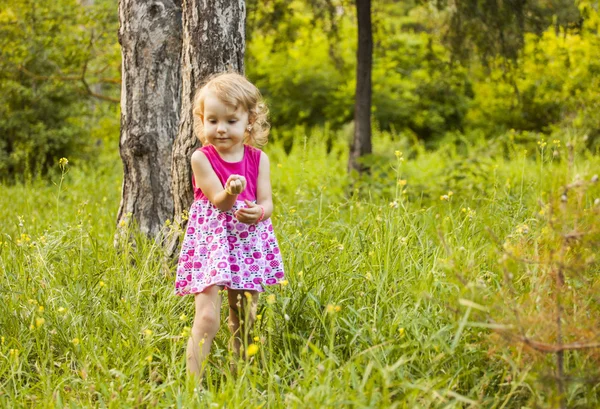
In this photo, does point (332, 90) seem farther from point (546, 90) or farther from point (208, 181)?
point (208, 181)

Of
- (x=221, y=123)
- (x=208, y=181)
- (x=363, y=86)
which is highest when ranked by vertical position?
(x=363, y=86)

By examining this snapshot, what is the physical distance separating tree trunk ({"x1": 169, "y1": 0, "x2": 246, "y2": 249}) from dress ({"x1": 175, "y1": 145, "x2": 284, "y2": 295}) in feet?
2.93

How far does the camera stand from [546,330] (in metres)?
2.42

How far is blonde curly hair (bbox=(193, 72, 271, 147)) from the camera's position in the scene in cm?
293

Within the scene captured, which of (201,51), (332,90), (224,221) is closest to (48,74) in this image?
(332,90)

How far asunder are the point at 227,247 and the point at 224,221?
12cm

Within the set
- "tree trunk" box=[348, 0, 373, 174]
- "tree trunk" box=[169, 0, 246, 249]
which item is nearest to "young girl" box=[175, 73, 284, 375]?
"tree trunk" box=[169, 0, 246, 249]

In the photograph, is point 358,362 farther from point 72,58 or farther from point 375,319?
point 72,58

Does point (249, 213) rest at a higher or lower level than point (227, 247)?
higher

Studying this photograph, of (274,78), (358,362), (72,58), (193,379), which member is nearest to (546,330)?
(358,362)

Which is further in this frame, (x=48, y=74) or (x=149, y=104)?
(x=48, y=74)

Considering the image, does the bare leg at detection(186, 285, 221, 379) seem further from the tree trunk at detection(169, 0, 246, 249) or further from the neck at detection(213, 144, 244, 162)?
the tree trunk at detection(169, 0, 246, 249)

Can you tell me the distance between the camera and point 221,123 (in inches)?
116

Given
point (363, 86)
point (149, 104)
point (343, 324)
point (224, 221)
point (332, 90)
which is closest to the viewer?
point (224, 221)
